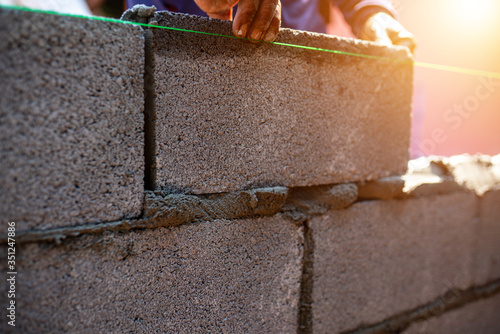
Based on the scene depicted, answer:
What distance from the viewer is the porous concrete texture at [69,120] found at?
35.1 inches

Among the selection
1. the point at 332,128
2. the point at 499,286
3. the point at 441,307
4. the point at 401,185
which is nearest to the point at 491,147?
the point at 499,286

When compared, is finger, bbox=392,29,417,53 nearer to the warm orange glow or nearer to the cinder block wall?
the cinder block wall

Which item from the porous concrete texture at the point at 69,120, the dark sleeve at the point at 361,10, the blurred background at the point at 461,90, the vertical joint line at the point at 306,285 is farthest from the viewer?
the blurred background at the point at 461,90

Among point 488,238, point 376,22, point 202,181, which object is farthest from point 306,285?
point 488,238

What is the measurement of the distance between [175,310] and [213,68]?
2.85 ft

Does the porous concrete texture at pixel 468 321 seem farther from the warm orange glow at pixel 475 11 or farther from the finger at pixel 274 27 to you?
the warm orange glow at pixel 475 11

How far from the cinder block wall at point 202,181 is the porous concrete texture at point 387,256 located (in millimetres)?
11

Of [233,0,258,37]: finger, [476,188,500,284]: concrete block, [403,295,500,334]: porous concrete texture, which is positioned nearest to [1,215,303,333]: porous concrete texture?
[233,0,258,37]: finger

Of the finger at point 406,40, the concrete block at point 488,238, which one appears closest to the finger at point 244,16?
the finger at point 406,40

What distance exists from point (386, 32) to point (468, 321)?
2.08 metres

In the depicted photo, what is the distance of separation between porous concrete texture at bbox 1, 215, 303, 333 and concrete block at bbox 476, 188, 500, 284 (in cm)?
167

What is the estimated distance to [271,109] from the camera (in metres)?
1.34

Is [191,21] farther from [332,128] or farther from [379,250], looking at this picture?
[379,250]

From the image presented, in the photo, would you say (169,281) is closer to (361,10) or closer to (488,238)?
(361,10)
